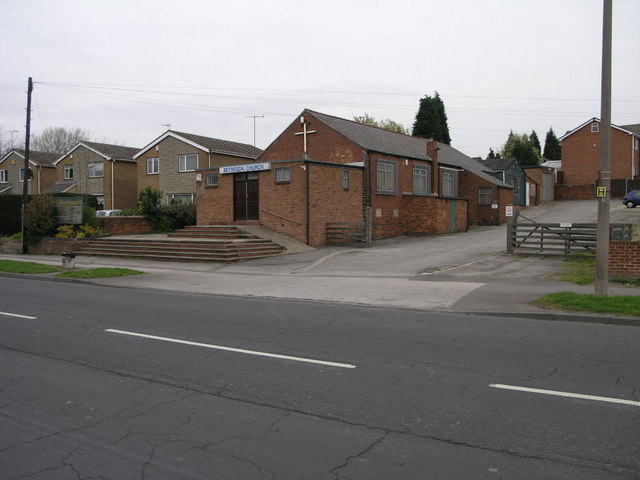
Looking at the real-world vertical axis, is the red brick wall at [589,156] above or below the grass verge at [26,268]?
above

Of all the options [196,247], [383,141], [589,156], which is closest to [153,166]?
[383,141]

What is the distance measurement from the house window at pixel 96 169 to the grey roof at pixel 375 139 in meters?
23.9

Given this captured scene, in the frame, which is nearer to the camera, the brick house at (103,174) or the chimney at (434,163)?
the chimney at (434,163)

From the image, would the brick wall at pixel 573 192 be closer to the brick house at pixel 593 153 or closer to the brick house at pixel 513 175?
the brick house at pixel 593 153

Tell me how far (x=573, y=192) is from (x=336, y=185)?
39540 mm

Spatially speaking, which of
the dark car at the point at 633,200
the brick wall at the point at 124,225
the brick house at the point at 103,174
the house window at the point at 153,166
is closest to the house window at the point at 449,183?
the dark car at the point at 633,200

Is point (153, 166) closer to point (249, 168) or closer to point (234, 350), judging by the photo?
point (249, 168)

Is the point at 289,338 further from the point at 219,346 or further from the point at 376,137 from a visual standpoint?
the point at 376,137

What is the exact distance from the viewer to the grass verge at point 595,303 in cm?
966

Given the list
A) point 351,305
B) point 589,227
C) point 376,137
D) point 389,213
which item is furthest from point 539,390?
point 376,137

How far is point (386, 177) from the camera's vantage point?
30.3 metres

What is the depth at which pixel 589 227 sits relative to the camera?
725 inches

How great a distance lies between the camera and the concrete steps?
854 inches

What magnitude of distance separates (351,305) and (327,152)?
20.1 metres
